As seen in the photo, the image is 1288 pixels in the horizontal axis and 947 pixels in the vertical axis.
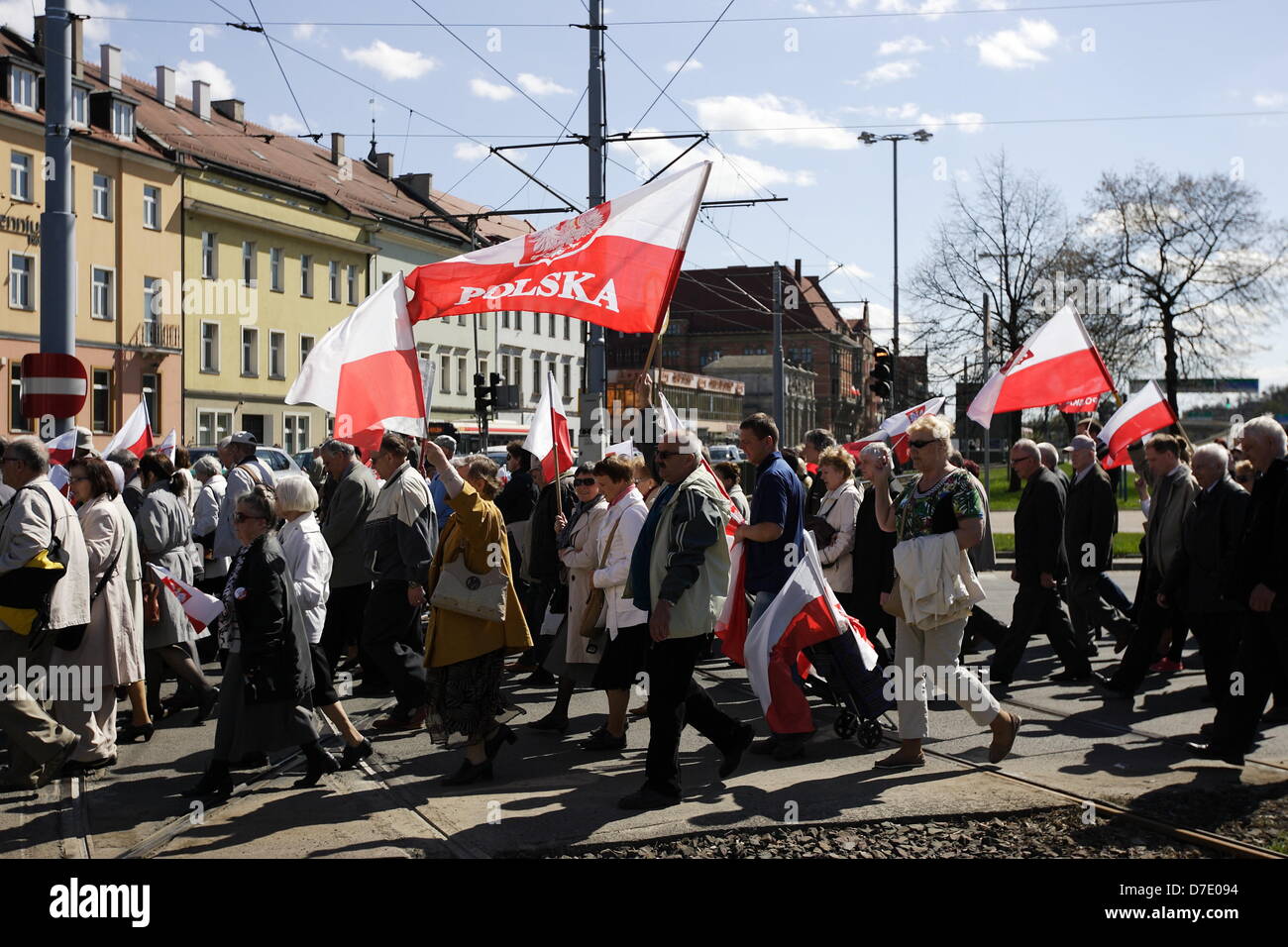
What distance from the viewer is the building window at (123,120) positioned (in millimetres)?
42312

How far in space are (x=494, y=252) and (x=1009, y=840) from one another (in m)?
4.90

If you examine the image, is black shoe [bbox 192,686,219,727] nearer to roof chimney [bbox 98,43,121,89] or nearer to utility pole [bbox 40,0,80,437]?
utility pole [bbox 40,0,80,437]

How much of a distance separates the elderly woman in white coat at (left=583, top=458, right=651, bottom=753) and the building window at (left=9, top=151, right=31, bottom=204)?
1416 inches

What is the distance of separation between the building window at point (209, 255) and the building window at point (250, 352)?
2.86 metres

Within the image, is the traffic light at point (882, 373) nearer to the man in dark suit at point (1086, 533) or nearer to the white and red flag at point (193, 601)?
the man in dark suit at point (1086, 533)

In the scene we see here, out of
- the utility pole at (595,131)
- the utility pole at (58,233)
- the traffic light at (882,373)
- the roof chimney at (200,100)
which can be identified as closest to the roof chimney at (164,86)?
the roof chimney at (200,100)

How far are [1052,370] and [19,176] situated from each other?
3478cm

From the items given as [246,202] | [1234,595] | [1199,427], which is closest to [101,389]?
[246,202]

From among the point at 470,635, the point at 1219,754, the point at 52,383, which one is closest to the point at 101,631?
the point at 470,635

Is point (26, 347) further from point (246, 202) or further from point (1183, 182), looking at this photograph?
point (1183, 182)

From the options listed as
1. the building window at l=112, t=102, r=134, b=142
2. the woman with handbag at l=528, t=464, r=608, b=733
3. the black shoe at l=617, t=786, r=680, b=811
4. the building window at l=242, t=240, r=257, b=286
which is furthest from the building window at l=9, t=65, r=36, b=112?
the black shoe at l=617, t=786, r=680, b=811

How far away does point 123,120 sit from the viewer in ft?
140

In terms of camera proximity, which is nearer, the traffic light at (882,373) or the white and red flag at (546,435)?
the white and red flag at (546,435)

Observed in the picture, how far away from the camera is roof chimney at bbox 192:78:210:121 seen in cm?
5016
